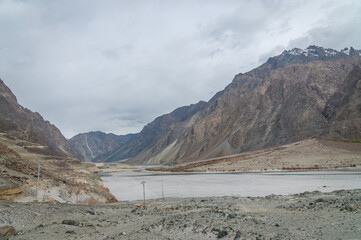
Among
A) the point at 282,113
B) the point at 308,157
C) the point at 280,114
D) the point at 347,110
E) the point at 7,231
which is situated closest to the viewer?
the point at 7,231

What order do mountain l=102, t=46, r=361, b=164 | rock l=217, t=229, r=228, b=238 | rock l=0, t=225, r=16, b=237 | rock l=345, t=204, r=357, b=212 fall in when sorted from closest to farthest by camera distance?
1. rock l=217, t=229, r=228, b=238
2. rock l=0, t=225, r=16, b=237
3. rock l=345, t=204, r=357, b=212
4. mountain l=102, t=46, r=361, b=164

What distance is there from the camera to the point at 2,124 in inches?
3248

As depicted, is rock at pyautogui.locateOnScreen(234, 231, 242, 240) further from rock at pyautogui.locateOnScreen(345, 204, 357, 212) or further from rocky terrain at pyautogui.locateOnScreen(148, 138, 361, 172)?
rocky terrain at pyautogui.locateOnScreen(148, 138, 361, 172)

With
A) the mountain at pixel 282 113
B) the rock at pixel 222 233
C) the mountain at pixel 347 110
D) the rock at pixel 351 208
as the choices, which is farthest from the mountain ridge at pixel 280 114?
the rock at pixel 222 233

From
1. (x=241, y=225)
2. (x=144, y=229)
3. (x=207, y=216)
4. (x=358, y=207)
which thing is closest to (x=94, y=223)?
(x=144, y=229)

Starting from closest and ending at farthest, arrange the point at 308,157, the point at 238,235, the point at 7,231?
the point at 238,235, the point at 7,231, the point at 308,157

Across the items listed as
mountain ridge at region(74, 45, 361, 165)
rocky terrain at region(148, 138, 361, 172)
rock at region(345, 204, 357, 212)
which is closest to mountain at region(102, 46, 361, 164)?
mountain ridge at region(74, 45, 361, 165)

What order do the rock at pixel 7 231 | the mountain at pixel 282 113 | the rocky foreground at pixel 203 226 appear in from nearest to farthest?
the rocky foreground at pixel 203 226 → the rock at pixel 7 231 → the mountain at pixel 282 113

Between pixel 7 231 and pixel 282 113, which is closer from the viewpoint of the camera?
pixel 7 231

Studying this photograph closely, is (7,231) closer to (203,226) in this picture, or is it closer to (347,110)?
(203,226)

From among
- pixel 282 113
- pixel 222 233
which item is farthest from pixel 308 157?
pixel 222 233

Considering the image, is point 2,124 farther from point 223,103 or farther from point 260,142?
point 223,103

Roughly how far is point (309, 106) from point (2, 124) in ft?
348

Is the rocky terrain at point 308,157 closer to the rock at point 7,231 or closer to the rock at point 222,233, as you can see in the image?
the rock at point 222,233
